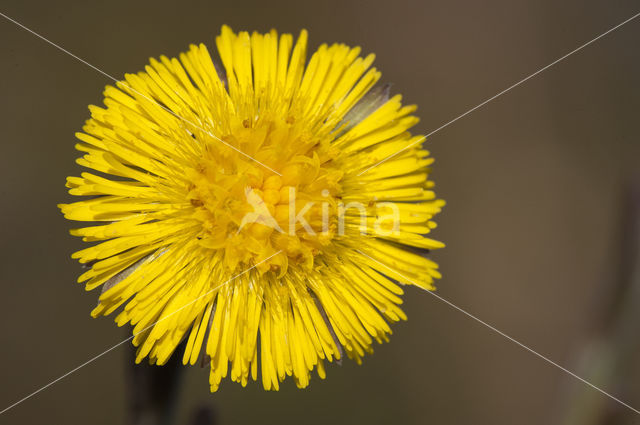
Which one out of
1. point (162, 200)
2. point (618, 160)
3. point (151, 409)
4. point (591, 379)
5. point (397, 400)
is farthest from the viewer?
point (618, 160)

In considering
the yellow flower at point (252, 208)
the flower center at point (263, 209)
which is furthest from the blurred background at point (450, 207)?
the flower center at point (263, 209)

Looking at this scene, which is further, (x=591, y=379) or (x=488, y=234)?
(x=488, y=234)

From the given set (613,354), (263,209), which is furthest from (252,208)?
(613,354)

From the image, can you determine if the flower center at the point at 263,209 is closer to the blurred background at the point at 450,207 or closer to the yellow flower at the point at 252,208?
the yellow flower at the point at 252,208

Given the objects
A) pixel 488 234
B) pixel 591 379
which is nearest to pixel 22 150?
pixel 488 234

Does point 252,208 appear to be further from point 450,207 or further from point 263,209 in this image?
point 450,207

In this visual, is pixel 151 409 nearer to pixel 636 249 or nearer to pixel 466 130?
pixel 636 249
